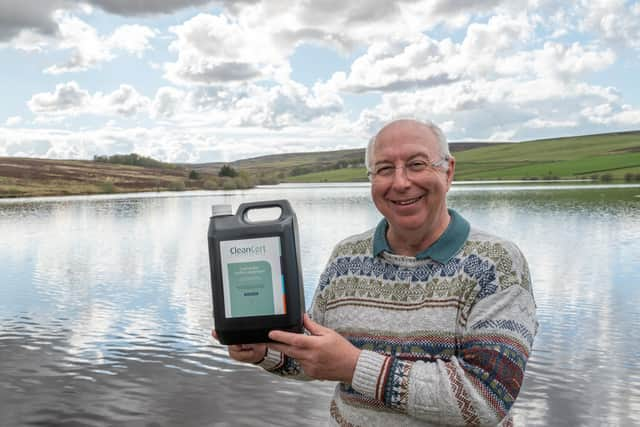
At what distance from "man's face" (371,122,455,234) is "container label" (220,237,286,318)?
557mm

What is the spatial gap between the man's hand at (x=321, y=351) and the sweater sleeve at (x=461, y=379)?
0.04 meters

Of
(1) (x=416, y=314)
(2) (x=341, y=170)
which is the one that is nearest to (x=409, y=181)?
(1) (x=416, y=314)

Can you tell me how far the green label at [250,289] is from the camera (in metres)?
2.05

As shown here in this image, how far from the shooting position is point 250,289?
207 centimetres

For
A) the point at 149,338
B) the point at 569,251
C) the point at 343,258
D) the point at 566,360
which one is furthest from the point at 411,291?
the point at 569,251

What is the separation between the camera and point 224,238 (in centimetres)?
208

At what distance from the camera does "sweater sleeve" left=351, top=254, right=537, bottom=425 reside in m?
2.02

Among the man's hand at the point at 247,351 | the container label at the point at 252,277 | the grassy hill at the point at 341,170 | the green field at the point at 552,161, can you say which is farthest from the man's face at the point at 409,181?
the green field at the point at 552,161

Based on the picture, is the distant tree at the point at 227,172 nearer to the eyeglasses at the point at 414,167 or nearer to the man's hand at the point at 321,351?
the eyeglasses at the point at 414,167

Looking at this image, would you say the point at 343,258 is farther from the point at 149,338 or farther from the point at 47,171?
the point at 47,171

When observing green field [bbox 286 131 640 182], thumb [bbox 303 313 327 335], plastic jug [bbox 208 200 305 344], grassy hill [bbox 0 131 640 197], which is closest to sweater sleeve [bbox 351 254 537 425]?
thumb [bbox 303 313 327 335]

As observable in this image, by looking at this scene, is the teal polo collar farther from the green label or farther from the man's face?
the green label

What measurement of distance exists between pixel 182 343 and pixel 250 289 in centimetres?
1042

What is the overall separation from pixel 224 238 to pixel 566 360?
9833 mm
